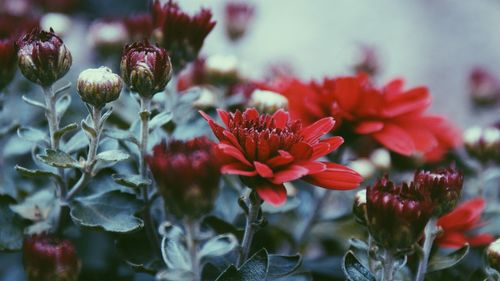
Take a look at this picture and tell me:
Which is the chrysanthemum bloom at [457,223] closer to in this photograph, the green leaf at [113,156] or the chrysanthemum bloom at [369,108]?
the chrysanthemum bloom at [369,108]

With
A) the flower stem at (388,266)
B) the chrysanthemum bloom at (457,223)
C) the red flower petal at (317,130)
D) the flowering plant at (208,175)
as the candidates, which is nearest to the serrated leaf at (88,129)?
the flowering plant at (208,175)

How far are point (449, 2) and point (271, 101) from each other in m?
2.08

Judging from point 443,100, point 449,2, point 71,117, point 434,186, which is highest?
point 434,186

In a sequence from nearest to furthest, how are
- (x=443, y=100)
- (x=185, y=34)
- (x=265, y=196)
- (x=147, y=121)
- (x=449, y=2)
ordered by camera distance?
(x=265, y=196) → (x=147, y=121) → (x=185, y=34) → (x=443, y=100) → (x=449, y=2)

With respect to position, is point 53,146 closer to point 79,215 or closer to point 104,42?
point 79,215

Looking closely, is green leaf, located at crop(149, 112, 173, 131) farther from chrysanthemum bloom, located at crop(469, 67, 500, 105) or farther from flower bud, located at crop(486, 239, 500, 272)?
chrysanthemum bloom, located at crop(469, 67, 500, 105)

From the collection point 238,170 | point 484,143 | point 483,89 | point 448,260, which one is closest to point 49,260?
point 238,170

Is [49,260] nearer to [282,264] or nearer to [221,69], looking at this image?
[282,264]

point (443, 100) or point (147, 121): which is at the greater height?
point (147, 121)

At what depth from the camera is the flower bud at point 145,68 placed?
724 mm

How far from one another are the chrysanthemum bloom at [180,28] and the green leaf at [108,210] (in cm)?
20

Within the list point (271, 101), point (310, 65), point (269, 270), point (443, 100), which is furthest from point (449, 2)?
point (269, 270)

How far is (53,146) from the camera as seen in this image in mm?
764

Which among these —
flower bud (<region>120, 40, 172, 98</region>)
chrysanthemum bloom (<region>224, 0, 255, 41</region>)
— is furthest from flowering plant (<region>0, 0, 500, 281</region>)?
chrysanthemum bloom (<region>224, 0, 255, 41</region>)
